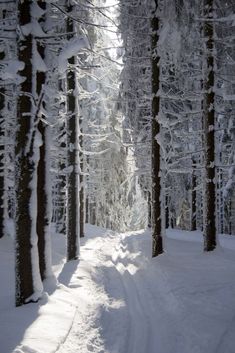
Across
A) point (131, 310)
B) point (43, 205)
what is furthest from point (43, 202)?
point (131, 310)

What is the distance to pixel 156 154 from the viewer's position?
Answer: 47.5ft

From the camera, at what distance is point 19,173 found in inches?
306

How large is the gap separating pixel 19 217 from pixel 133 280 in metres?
4.96

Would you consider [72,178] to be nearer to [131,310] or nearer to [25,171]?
[25,171]

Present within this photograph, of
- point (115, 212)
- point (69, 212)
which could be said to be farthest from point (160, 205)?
point (115, 212)

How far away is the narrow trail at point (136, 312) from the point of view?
20.9ft

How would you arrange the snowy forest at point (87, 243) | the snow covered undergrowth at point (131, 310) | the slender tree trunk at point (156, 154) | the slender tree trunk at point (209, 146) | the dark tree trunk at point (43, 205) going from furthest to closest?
the slender tree trunk at point (156, 154) → the slender tree trunk at point (209, 146) → the dark tree trunk at point (43, 205) → the snowy forest at point (87, 243) → the snow covered undergrowth at point (131, 310)

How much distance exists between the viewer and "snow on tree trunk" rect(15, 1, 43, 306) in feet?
25.4

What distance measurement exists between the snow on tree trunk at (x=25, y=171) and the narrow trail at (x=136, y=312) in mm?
1224

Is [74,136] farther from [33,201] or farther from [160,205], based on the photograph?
[33,201]

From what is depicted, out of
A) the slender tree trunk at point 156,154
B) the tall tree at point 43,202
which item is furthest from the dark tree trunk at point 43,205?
the slender tree trunk at point 156,154

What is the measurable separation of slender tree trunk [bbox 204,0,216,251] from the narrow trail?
146 centimetres

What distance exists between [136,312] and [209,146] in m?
7.25

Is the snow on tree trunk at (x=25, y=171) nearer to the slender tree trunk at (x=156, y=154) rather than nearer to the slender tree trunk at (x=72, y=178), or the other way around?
the slender tree trunk at (x=72, y=178)
